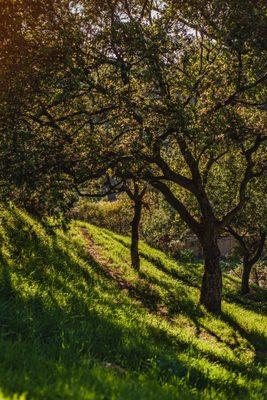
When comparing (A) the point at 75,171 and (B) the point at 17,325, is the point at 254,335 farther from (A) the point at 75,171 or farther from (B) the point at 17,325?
(B) the point at 17,325

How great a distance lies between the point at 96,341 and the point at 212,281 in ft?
39.9

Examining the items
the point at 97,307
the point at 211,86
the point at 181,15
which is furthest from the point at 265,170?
the point at 97,307

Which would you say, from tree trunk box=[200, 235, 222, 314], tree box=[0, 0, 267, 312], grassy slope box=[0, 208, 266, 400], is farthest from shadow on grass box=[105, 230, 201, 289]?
tree box=[0, 0, 267, 312]

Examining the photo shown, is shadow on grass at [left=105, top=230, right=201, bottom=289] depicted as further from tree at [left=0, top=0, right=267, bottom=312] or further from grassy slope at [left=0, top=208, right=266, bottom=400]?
tree at [left=0, top=0, right=267, bottom=312]

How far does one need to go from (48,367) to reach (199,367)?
3.39 m

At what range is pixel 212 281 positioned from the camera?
20000 mm

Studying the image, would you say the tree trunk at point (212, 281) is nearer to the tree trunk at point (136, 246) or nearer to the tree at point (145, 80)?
the tree at point (145, 80)

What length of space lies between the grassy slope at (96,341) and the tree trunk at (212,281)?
556 millimetres

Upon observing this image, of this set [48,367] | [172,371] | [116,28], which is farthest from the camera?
[116,28]

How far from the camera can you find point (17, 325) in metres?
7.95

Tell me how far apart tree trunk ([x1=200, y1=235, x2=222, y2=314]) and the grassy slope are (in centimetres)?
56

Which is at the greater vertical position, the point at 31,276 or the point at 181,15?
the point at 181,15

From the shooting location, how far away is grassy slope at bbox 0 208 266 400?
602cm

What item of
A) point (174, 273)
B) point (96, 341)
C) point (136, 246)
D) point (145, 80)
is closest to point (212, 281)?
point (136, 246)
